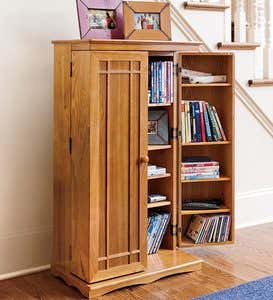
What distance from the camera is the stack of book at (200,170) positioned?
343 centimetres

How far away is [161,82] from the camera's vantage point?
318 cm

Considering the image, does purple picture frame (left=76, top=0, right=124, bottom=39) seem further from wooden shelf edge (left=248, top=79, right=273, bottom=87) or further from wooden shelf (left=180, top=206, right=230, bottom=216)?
wooden shelf edge (left=248, top=79, right=273, bottom=87)

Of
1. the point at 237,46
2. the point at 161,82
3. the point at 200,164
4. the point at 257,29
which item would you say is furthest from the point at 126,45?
the point at 257,29

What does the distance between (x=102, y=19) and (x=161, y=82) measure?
46 centimetres

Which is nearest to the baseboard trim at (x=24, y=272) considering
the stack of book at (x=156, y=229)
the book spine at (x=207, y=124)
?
the stack of book at (x=156, y=229)

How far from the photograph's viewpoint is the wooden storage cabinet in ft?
9.32

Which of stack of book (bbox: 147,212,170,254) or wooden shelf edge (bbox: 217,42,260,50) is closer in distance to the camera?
stack of book (bbox: 147,212,170,254)

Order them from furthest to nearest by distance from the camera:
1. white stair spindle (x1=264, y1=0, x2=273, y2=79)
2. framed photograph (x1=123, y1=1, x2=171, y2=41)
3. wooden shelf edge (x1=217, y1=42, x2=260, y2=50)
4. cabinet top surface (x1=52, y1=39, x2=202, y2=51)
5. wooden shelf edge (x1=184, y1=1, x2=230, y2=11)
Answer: white stair spindle (x1=264, y1=0, x2=273, y2=79) → wooden shelf edge (x1=217, y1=42, x2=260, y2=50) → wooden shelf edge (x1=184, y1=1, x2=230, y2=11) → framed photograph (x1=123, y1=1, x2=171, y2=41) → cabinet top surface (x1=52, y1=39, x2=202, y2=51)

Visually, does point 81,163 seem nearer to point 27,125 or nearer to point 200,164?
point 27,125

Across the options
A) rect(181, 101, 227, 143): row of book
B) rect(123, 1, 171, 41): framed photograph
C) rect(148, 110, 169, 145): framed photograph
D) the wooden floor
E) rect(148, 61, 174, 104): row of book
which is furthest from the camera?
rect(181, 101, 227, 143): row of book


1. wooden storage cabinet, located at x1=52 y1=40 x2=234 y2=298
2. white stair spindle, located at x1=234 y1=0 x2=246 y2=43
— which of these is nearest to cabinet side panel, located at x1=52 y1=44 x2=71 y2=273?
wooden storage cabinet, located at x1=52 y1=40 x2=234 y2=298

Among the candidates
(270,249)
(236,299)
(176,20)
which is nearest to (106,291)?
(236,299)

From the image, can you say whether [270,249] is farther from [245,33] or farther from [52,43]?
[52,43]

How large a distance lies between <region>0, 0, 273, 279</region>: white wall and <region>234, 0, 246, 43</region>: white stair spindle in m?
1.25
